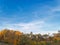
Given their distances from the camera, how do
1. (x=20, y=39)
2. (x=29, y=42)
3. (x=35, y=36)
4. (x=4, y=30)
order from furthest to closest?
(x=35, y=36) → (x=4, y=30) → (x=29, y=42) → (x=20, y=39)

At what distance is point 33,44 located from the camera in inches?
762

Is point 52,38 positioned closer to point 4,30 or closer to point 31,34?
point 31,34

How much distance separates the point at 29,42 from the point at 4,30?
4419mm

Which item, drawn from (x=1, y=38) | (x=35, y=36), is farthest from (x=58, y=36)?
(x=1, y=38)

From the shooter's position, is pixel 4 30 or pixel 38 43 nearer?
pixel 38 43

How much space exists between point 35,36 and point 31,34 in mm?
1276

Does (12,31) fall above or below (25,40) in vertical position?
above

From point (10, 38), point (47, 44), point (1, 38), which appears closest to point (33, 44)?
point (47, 44)

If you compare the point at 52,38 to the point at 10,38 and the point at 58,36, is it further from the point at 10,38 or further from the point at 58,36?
the point at 10,38

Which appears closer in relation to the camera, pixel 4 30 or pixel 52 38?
pixel 4 30

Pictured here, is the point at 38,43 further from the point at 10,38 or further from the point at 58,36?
the point at 58,36

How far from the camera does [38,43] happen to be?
19547mm

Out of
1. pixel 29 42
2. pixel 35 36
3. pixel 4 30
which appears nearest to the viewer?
pixel 29 42

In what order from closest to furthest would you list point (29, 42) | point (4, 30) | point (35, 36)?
point (29, 42), point (4, 30), point (35, 36)
